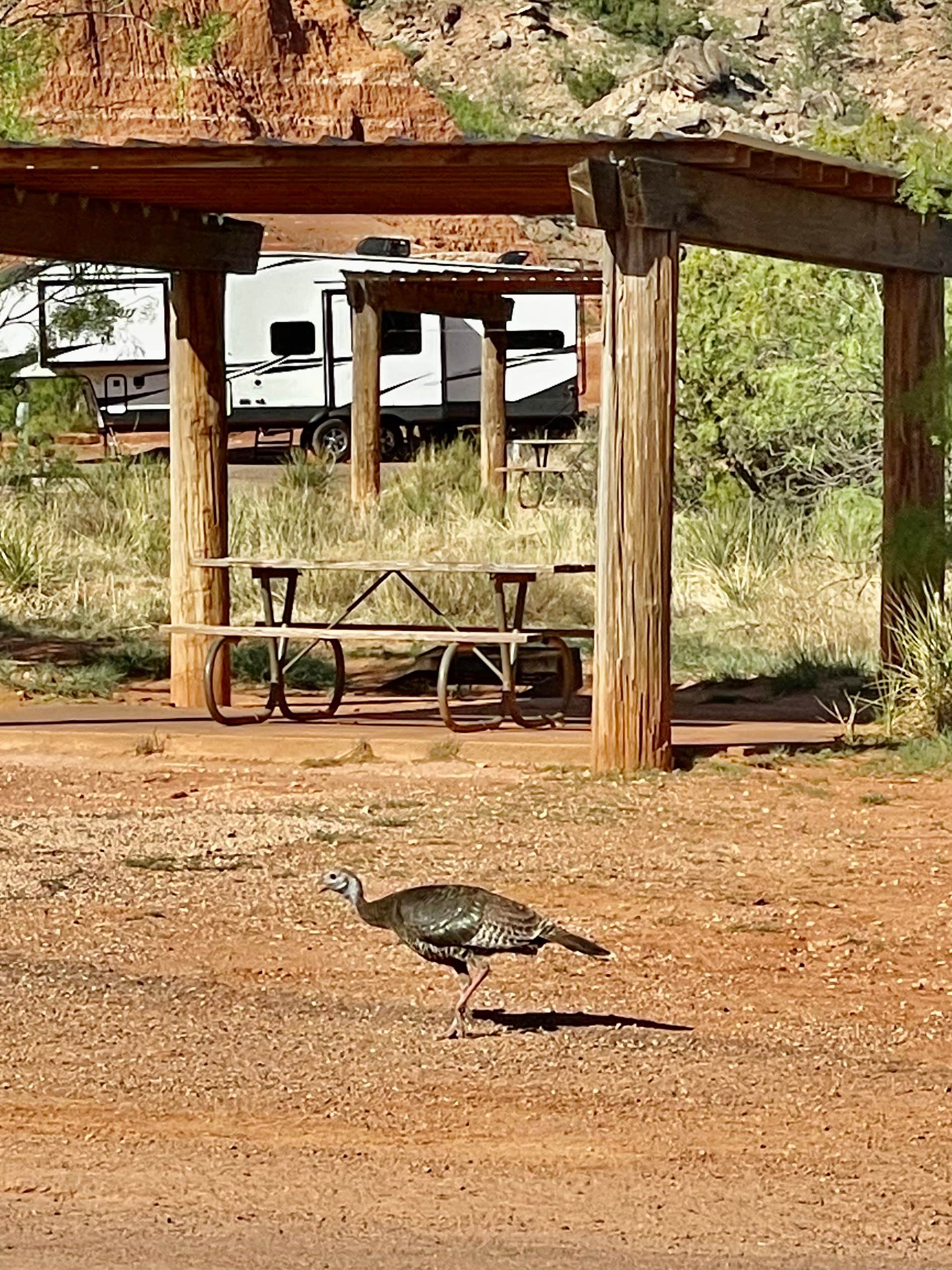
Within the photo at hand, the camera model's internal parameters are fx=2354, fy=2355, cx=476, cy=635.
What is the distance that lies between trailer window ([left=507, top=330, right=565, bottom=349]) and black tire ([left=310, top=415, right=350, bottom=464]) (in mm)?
2715

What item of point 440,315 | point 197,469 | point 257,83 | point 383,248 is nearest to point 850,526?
point 197,469

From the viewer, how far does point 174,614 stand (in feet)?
42.1

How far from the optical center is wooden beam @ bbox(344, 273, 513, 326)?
2275 cm

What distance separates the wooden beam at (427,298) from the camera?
22750 mm

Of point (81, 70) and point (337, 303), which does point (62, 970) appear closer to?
point (337, 303)

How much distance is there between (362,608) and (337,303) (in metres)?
14.4

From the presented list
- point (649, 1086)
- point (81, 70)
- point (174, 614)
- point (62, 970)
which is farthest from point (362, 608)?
point (81, 70)

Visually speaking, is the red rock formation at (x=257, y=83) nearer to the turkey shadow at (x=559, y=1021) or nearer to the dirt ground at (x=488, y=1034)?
the dirt ground at (x=488, y=1034)

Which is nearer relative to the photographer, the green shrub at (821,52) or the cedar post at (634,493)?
the cedar post at (634,493)

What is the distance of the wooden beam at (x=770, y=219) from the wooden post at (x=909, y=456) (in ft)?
0.61

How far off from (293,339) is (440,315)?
7919 mm

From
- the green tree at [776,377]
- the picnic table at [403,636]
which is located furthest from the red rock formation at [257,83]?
the picnic table at [403,636]

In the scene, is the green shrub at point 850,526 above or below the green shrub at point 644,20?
below

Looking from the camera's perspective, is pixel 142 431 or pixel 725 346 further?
pixel 142 431
